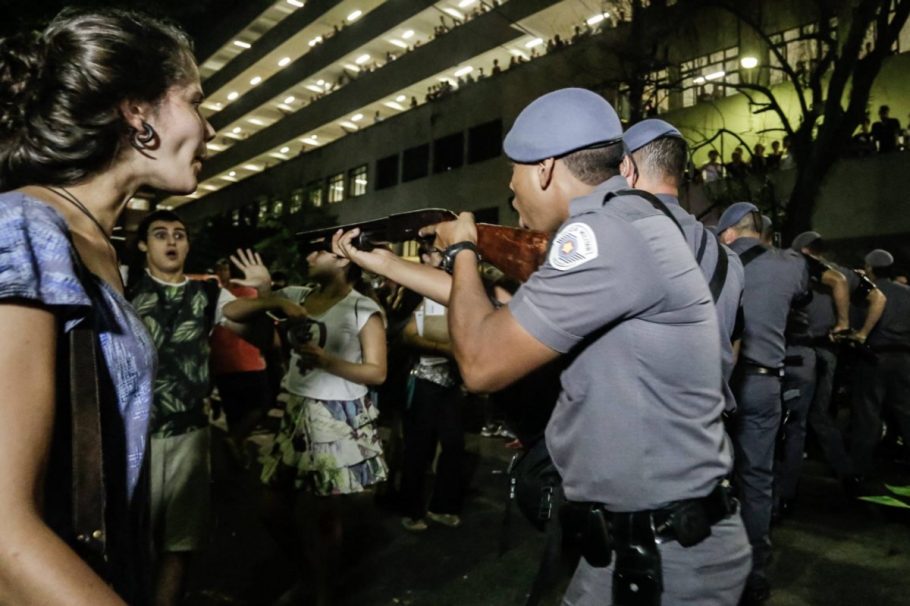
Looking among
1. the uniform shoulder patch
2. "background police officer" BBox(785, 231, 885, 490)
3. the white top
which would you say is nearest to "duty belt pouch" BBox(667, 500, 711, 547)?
the uniform shoulder patch

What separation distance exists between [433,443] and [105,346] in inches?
183

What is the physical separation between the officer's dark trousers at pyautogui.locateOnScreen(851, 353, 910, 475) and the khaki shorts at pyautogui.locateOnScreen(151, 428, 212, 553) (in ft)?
20.2

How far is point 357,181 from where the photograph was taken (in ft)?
109

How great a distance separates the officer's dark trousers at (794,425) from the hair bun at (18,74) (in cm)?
545

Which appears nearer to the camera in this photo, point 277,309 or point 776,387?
point 277,309

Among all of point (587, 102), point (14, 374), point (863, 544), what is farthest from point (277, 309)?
point (863, 544)

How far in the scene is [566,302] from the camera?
66.4 inches

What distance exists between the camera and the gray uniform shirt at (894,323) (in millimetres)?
6173

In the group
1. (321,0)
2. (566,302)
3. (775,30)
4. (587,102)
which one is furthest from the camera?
(321,0)

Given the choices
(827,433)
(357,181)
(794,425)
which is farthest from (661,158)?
(357,181)

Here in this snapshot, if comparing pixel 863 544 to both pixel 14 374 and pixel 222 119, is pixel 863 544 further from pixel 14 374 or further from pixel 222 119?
pixel 222 119

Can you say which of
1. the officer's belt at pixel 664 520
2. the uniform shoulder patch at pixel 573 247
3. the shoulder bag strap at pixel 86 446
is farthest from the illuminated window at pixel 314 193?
the shoulder bag strap at pixel 86 446

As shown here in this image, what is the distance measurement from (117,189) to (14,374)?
1.82ft

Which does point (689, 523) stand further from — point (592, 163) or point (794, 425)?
point (794, 425)
